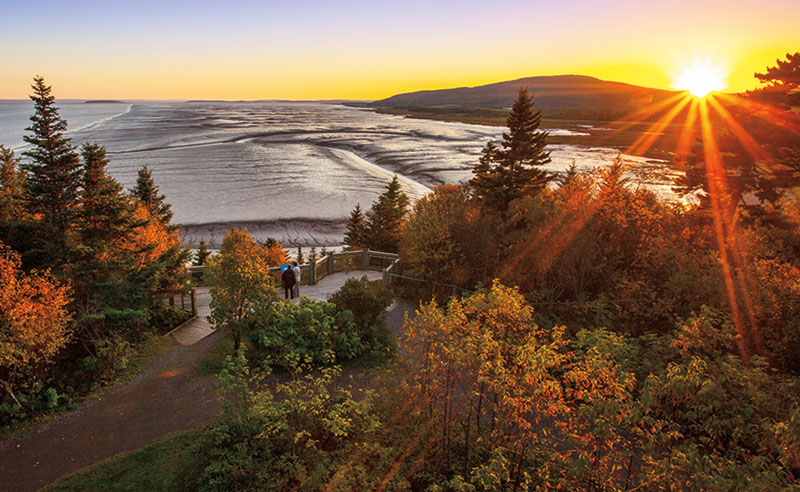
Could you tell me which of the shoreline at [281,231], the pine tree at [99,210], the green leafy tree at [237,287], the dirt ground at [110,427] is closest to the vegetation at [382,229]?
the shoreline at [281,231]

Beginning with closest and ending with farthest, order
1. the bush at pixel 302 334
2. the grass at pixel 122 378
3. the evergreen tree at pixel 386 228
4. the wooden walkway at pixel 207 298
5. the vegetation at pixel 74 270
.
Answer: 1. the grass at pixel 122 378
2. the vegetation at pixel 74 270
3. the bush at pixel 302 334
4. the wooden walkway at pixel 207 298
5. the evergreen tree at pixel 386 228

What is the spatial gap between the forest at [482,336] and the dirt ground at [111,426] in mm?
666

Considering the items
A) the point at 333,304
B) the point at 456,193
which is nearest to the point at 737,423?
the point at 333,304

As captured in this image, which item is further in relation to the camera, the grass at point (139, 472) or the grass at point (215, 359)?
the grass at point (215, 359)

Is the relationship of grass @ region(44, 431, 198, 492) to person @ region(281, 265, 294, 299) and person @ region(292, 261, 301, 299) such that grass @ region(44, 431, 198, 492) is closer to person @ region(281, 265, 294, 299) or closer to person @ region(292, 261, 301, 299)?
person @ region(281, 265, 294, 299)

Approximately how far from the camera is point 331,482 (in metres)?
7.47

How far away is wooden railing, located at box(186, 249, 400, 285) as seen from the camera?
20.3m

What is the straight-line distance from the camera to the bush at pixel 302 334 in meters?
13.0

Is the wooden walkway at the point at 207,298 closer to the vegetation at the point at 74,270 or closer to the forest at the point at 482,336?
the vegetation at the point at 74,270

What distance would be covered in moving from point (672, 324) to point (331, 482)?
11981 mm

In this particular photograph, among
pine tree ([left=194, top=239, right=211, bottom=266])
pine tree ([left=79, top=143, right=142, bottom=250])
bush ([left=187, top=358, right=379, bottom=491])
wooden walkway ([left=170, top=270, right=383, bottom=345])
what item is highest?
pine tree ([left=79, top=143, right=142, bottom=250])

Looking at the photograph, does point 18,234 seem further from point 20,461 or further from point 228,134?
point 228,134

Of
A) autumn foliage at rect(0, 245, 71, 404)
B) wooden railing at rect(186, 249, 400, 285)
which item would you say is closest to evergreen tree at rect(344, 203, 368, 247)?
wooden railing at rect(186, 249, 400, 285)

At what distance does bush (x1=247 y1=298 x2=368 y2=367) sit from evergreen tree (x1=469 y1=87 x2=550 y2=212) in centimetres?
1633
